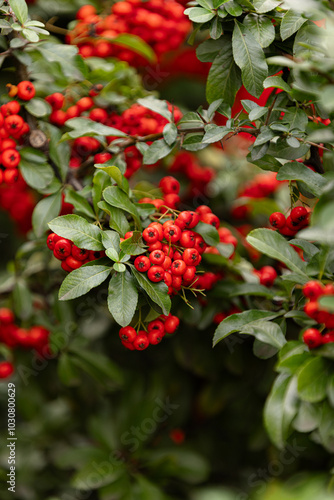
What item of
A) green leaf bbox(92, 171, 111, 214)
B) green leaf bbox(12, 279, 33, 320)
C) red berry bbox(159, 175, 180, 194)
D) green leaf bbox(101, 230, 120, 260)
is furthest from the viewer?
green leaf bbox(12, 279, 33, 320)

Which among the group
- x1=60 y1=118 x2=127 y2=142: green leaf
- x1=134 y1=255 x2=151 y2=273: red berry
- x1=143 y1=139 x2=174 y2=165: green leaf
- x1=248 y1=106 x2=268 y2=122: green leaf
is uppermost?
x1=248 y1=106 x2=268 y2=122: green leaf

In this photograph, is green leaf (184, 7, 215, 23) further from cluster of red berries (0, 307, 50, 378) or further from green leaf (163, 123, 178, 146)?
cluster of red berries (0, 307, 50, 378)

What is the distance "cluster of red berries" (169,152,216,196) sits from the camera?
4.87ft

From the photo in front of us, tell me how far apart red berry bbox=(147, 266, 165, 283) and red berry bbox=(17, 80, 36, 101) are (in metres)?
0.45

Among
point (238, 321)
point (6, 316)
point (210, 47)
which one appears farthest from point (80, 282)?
point (6, 316)

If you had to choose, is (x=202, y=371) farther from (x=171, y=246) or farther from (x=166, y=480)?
(x=171, y=246)

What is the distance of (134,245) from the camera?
2.38 ft

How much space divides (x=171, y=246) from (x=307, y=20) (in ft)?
1.37

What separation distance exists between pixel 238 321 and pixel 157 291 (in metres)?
0.17

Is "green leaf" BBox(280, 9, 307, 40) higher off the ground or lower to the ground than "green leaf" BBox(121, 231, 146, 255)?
higher

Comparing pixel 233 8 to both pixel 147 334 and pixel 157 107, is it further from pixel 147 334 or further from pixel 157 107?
pixel 147 334

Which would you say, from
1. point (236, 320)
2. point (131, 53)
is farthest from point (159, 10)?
point (236, 320)

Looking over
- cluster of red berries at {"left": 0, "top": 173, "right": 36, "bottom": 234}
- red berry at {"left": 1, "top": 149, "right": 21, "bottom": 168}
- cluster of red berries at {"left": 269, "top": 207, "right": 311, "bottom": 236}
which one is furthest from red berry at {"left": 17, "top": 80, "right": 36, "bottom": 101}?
cluster of red berries at {"left": 0, "top": 173, "right": 36, "bottom": 234}

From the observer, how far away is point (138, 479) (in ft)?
3.86
